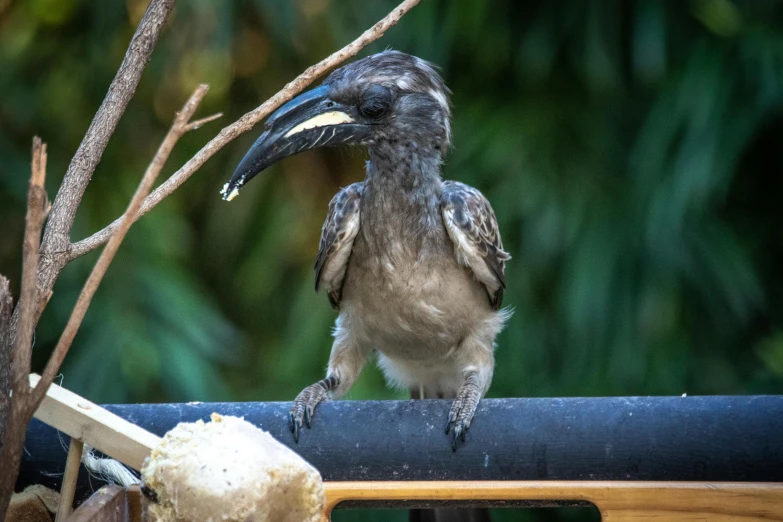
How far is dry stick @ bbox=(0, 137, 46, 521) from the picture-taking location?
0.66 m

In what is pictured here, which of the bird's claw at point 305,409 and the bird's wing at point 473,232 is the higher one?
the bird's wing at point 473,232

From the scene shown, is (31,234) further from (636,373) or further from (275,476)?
(636,373)

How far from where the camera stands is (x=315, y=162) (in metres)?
2.86

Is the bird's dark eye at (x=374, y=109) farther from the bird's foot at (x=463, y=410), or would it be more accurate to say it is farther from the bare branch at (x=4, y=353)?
the bare branch at (x=4, y=353)

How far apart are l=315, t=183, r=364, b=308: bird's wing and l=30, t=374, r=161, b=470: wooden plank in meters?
0.88

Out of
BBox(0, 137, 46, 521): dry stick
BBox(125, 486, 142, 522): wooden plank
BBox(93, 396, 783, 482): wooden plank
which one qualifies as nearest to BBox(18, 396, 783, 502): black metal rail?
BBox(93, 396, 783, 482): wooden plank

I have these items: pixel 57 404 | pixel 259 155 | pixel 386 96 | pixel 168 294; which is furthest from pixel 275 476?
pixel 168 294

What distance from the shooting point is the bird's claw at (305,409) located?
1320 mm

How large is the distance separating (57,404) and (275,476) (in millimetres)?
308

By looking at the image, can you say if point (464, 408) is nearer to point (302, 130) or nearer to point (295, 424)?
point (295, 424)

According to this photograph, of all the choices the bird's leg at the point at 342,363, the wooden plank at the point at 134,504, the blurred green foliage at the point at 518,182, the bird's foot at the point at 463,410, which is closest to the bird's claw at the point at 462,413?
the bird's foot at the point at 463,410

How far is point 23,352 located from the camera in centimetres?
69

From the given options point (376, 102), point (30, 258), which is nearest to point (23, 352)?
point (30, 258)

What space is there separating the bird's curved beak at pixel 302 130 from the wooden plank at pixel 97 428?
0.50 metres
